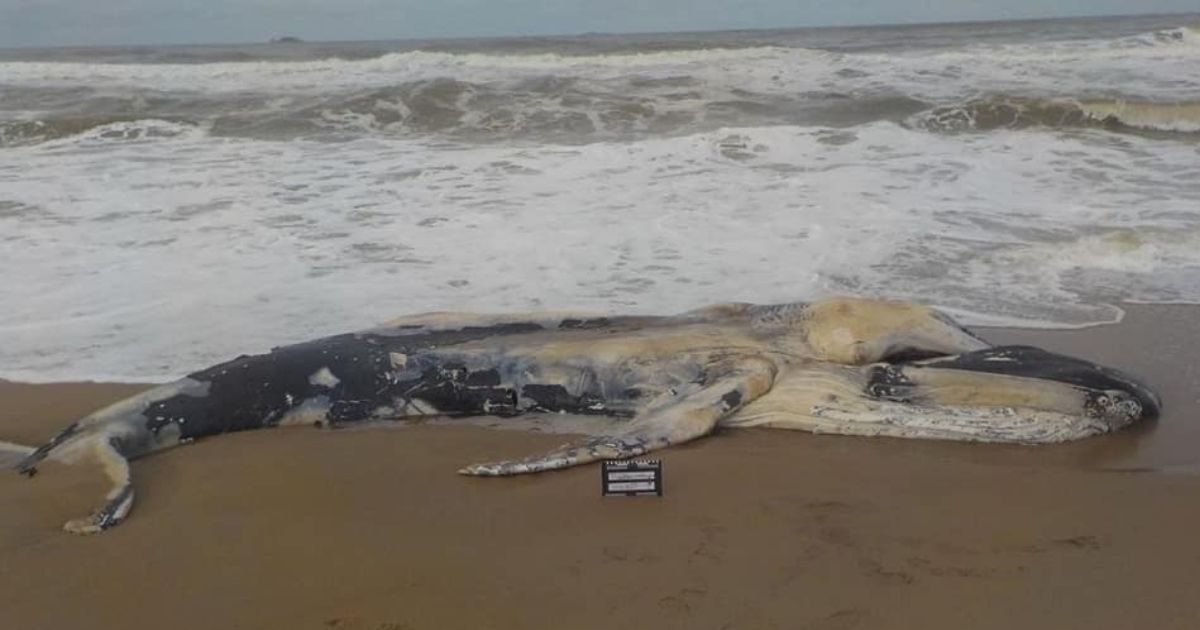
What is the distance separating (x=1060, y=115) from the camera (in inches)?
743

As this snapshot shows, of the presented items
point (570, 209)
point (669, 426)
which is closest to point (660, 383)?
point (669, 426)

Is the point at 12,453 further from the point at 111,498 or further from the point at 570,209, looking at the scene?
the point at 570,209

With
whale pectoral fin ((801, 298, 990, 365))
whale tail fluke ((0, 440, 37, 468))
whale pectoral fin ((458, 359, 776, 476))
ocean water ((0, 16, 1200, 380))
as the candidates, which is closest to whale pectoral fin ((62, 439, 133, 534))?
whale tail fluke ((0, 440, 37, 468))

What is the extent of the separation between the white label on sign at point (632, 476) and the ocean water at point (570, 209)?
3112 millimetres

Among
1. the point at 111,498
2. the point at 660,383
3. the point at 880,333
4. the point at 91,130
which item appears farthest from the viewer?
the point at 91,130

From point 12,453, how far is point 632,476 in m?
2.92

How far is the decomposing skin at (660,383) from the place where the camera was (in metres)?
5.26

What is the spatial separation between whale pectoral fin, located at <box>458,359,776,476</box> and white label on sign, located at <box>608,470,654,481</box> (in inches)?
14.5

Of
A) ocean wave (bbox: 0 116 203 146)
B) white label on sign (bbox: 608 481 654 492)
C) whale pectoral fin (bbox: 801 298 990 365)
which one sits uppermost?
whale pectoral fin (bbox: 801 298 990 365)

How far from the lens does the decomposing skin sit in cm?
526

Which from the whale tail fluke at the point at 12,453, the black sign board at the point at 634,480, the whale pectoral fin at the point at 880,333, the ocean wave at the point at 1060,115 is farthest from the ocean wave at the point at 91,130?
the black sign board at the point at 634,480

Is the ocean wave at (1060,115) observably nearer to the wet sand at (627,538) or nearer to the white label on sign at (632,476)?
the wet sand at (627,538)

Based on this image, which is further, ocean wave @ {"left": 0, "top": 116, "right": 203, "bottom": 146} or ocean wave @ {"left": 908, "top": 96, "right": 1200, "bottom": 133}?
ocean wave @ {"left": 0, "top": 116, "right": 203, "bottom": 146}

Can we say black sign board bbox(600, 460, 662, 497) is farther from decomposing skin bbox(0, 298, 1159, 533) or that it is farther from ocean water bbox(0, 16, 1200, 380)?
ocean water bbox(0, 16, 1200, 380)
